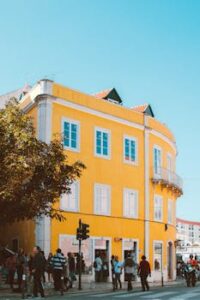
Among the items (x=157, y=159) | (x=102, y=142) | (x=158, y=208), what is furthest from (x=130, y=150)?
(x=158, y=208)

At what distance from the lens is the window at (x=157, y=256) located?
1490 inches

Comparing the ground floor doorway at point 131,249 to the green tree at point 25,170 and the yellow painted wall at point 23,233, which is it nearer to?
the yellow painted wall at point 23,233

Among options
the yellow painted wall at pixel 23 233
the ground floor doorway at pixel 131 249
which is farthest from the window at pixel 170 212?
the yellow painted wall at pixel 23 233

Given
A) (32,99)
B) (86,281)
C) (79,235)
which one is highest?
(32,99)

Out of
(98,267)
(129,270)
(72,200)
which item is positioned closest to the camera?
(129,270)

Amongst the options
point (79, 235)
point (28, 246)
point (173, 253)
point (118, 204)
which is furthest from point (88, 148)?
point (173, 253)

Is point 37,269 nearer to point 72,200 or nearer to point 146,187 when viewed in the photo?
point 72,200

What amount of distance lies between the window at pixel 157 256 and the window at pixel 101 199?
5.45 m

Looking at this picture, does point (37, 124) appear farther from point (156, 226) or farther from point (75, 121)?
point (156, 226)

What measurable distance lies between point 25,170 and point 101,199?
1205 cm

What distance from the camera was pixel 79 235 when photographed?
85.5 ft

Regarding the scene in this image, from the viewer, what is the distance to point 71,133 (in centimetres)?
3288

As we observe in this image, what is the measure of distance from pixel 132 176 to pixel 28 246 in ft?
26.8

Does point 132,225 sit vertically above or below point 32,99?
below
